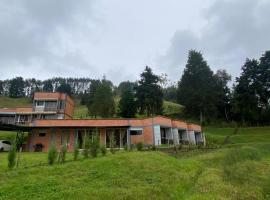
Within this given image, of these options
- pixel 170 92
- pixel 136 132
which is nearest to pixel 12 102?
pixel 170 92

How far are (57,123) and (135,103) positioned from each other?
83.5 feet

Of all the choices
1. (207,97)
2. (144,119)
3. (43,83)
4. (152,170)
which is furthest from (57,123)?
(43,83)

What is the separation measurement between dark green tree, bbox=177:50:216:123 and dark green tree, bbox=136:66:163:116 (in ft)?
17.4

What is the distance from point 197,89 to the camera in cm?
5550

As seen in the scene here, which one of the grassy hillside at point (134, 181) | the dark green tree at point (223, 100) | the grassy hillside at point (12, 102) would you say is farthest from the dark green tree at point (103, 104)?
the grassy hillside at point (12, 102)

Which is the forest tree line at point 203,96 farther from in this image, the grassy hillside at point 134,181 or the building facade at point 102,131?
the grassy hillside at point 134,181

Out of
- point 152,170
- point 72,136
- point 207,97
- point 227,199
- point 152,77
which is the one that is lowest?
point 227,199

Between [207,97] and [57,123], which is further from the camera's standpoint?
[207,97]

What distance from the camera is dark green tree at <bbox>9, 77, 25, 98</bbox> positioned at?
11900cm

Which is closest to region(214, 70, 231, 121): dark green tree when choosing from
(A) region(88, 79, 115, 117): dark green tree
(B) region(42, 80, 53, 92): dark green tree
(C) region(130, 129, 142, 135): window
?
(A) region(88, 79, 115, 117): dark green tree

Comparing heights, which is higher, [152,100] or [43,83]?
[43,83]

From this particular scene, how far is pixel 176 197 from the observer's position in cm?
1099

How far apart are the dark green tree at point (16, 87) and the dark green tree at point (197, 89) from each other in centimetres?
8582

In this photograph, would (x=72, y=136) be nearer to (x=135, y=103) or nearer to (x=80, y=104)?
(x=135, y=103)
